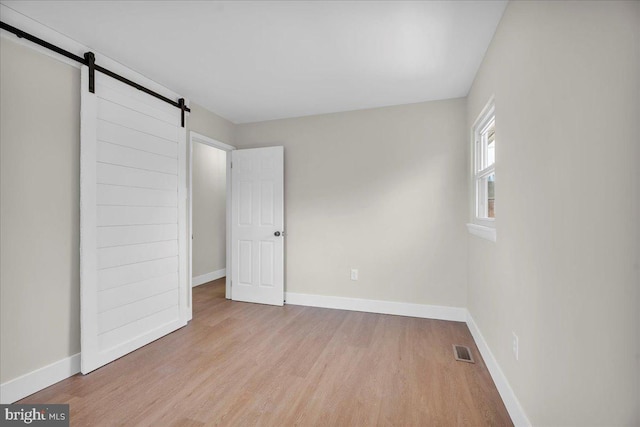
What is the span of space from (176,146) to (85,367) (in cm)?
205

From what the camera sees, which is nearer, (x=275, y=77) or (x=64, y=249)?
(x=64, y=249)

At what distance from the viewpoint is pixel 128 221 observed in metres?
2.52

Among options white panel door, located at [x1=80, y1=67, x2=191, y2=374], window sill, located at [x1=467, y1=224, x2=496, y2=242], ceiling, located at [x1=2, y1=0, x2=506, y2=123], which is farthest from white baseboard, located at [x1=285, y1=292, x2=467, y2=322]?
ceiling, located at [x1=2, y1=0, x2=506, y2=123]

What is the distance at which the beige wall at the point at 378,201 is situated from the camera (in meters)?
3.26

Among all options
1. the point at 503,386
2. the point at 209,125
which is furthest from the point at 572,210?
the point at 209,125

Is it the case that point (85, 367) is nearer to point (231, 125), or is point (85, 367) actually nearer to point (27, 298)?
point (27, 298)

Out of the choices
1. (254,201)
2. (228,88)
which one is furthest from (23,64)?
(254,201)

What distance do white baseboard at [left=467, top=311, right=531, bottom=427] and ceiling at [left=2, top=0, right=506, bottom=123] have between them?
2.33 metres

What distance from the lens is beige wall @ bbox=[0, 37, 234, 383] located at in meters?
1.83

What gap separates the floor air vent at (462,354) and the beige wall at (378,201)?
28.5 inches

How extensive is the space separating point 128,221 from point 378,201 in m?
2.56

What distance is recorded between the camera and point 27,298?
1.92 metres

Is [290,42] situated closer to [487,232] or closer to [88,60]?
[88,60]

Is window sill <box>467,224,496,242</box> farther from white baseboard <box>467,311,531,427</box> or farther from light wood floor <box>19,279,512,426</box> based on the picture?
light wood floor <box>19,279,512,426</box>
